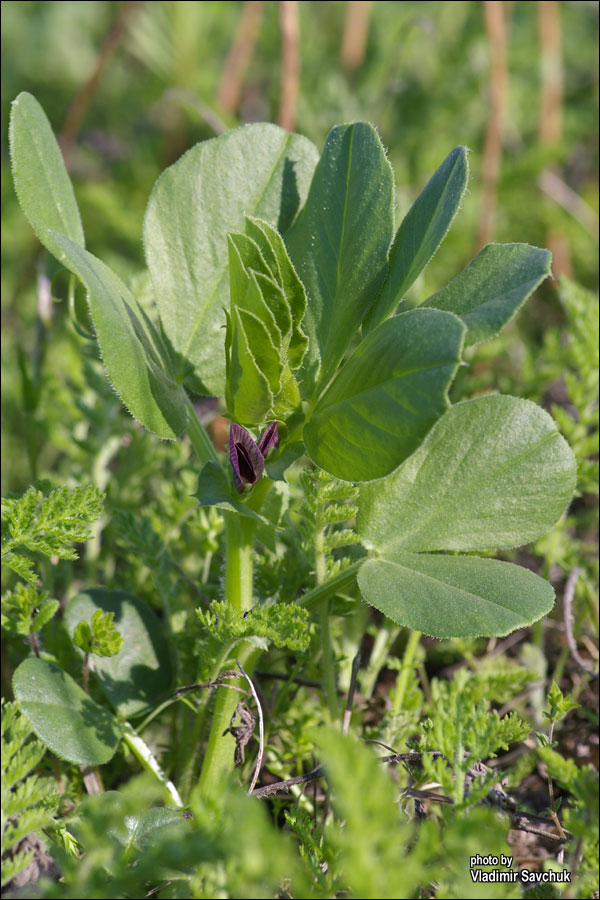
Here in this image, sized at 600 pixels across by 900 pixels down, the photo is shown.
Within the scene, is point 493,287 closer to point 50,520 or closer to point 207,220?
point 207,220

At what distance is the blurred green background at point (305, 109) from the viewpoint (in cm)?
243

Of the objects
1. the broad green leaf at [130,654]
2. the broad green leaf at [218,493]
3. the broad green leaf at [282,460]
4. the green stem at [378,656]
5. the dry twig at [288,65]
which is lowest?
the green stem at [378,656]

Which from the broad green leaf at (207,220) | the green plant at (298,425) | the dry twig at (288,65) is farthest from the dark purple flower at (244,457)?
the dry twig at (288,65)

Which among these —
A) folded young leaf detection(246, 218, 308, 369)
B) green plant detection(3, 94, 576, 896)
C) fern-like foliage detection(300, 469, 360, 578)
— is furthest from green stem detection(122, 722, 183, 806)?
folded young leaf detection(246, 218, 308, 369)

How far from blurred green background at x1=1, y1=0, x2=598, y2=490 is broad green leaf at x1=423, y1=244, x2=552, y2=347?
822 millimetres

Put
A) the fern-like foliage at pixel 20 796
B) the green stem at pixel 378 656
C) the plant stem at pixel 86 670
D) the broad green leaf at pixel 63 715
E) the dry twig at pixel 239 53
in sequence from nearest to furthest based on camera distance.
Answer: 1. the fern-like foliage at pixel 20 796
2. the broad green leaf at pixel 63 715
3. the plant stem at pixel 86 670
4. the green stem at pixel 378 656
5. the dry twig at pixel 239 53

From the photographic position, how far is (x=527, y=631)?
1838 millimetres

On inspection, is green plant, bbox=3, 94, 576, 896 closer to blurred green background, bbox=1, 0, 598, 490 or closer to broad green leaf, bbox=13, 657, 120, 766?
broad green leaf, bbox=13, 657, 120, 766

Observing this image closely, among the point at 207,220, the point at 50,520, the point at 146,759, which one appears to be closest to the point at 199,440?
the point at 50,520

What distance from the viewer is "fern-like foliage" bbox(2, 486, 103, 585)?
115 cm

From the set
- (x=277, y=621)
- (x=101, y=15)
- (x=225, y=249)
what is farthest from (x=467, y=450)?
(x=101, y=15)

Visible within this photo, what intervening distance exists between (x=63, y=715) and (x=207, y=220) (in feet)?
2.58

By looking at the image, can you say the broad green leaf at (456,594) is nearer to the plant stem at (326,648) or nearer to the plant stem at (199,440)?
the plant stem at (326,648)

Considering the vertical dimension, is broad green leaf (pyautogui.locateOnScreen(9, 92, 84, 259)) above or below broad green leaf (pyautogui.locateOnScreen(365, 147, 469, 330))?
above
